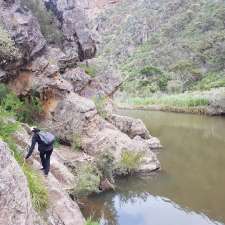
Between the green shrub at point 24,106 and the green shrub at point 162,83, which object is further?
the green shrub at point 162,83

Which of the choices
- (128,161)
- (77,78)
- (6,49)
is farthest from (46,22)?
(128,161)

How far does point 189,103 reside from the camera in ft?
151

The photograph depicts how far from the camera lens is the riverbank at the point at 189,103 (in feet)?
140

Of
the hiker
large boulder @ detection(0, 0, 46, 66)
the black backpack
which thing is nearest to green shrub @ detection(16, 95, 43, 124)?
large boulder @ detection(0, 0, 46, 66)

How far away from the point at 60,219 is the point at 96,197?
5.26 m

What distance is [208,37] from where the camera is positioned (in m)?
70.6

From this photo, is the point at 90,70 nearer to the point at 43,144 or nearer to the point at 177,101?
the point at 43,144

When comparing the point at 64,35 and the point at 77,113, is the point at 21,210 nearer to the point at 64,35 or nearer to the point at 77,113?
the point at 77,113

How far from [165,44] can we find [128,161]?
62422 millimetres

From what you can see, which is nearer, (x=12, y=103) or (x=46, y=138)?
(x=46, y=138)

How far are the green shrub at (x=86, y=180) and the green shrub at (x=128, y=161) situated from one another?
2.00 m

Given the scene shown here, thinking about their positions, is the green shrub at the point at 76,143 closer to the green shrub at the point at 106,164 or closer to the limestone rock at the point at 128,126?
the green shrub at the point at 106,164

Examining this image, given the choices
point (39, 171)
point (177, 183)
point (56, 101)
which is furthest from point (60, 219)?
point (56, 101)

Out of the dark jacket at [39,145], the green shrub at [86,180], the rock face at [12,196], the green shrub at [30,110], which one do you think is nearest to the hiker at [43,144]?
the dark jacket at [39,145]
